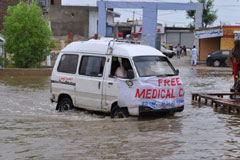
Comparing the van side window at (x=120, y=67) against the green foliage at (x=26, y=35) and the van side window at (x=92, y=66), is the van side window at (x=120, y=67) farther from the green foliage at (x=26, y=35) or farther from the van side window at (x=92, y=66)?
the green foliage at (x=26, y=35)

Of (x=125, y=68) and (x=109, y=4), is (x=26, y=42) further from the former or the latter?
(x=109, y=4)

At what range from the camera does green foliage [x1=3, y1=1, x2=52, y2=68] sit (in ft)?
85.8

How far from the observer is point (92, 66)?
39.0ft

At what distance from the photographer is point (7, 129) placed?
10188 mm

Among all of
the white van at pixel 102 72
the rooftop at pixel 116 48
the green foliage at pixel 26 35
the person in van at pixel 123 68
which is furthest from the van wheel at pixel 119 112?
the green foliage at pixel 26 35

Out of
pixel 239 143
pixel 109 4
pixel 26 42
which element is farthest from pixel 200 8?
pixel 239 143

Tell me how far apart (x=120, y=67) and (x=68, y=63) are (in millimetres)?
1813

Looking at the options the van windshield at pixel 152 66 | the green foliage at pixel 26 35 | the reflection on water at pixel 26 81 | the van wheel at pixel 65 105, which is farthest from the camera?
the green foliage at pixel 26 35

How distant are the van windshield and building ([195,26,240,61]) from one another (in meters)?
30.5

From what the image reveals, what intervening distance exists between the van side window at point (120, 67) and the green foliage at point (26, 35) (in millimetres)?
15452

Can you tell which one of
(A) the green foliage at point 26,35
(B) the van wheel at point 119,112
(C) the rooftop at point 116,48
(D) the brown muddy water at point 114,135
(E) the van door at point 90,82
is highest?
(A) the green foliage at point 26,35

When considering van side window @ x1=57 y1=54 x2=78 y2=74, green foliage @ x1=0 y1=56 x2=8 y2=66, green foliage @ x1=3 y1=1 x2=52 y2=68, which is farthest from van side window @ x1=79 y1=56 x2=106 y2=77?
green foliage @ x1=0 y1=56 x2=8 y2=66

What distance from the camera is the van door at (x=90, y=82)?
11602mm

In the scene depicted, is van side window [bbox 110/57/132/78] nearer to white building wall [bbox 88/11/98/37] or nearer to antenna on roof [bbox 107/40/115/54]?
antenna on roof [bbox 107/40/115/54]
